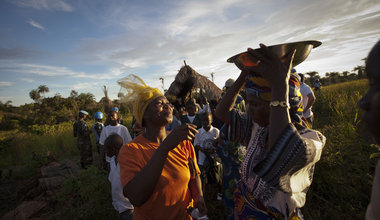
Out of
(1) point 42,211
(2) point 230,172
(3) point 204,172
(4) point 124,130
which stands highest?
(4) point 124,130

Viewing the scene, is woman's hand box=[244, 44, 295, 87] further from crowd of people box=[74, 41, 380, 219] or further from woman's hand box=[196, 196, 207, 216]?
woman's hand box=[196, 196, 207, 216]

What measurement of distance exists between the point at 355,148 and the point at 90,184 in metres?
5.28

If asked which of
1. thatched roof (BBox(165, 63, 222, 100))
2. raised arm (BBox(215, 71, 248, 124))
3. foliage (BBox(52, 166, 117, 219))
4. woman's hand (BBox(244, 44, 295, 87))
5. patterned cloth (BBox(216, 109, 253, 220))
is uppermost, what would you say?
thatched roof (BBox(165, 63, 222, 100))

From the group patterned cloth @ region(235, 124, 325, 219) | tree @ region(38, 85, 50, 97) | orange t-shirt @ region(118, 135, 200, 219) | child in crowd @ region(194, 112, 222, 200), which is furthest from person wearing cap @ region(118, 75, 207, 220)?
tree @ region(38, 85, 50, 97)

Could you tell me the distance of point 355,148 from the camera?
3697 mm

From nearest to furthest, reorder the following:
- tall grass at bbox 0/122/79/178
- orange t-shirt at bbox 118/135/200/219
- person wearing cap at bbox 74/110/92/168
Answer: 1. orange t-shirt at bbox 118/135/200/219
2. person wearing cap at bbox 74/110/92/168
3. tall grass at bbox 0/122/79/178

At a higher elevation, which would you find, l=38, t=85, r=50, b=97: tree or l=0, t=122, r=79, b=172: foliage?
l=38, t=85, r=50, b=97: tree

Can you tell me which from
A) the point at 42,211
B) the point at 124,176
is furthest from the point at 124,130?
the point at 124,176

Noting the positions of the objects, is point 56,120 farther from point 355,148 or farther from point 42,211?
point 355,148

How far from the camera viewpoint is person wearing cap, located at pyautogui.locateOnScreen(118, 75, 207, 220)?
143 cm

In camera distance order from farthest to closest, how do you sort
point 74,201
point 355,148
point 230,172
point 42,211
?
point 42,211 < point 74,201 < point 355,148 < point 230,172

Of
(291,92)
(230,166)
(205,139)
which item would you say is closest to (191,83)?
(205,139)

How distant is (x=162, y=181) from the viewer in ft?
5.43

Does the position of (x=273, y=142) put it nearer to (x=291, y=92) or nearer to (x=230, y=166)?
(x=291, y=92)
